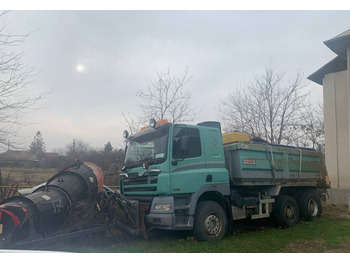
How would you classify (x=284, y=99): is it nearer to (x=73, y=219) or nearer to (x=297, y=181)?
(x=297, y=181)

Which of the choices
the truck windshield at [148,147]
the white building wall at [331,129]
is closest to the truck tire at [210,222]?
the truck windshield at [148,147]

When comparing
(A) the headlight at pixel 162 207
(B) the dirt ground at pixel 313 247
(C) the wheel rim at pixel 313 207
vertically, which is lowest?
(B) the dirt ground at pixel 313 247

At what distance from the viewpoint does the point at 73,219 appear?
240 inches

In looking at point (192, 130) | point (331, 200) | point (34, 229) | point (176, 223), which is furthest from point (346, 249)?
point (331, 200)

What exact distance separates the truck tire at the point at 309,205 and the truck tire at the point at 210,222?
3707 mm

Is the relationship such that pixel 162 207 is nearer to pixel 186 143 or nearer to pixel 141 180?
pixel 141 180

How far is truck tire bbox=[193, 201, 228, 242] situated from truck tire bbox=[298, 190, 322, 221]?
12.2 feet

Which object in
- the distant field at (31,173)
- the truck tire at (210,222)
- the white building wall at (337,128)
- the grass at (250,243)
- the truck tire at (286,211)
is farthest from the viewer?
the distant field at (31,173)

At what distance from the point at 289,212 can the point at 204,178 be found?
365cm

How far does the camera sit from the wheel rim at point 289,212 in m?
8.67

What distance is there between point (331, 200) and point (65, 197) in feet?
42.3

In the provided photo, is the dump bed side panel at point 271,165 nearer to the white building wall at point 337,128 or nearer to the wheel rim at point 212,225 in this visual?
the wheel rim at point 212,225

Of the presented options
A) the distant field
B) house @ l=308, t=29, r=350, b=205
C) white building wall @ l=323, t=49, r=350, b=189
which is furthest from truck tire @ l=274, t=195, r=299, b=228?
the distant field

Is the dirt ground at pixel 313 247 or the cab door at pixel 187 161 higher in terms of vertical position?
the cab door at pixel 187 161
